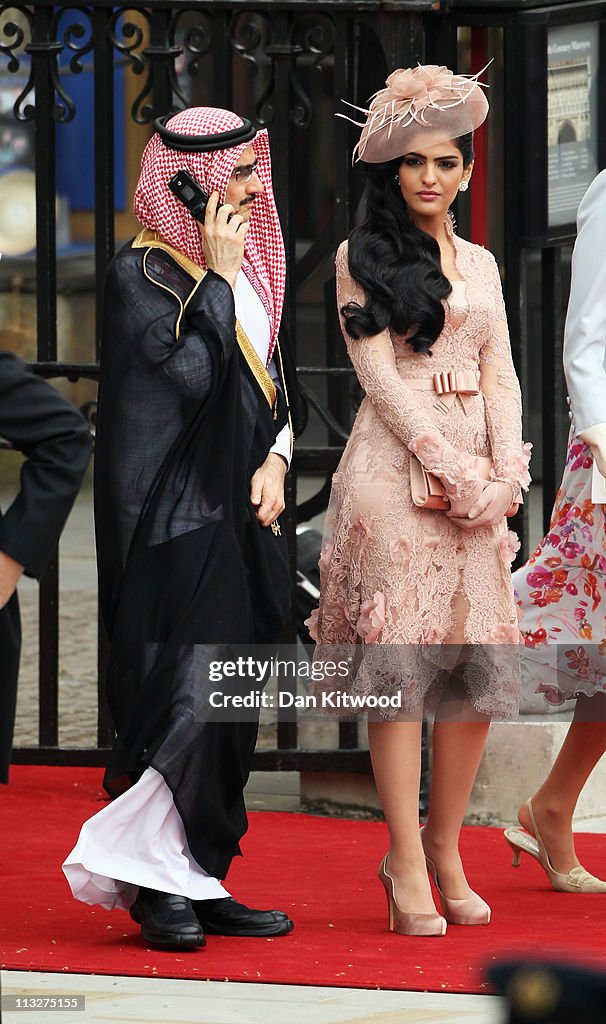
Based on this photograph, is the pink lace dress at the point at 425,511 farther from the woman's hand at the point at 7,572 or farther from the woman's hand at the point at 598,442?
the woman's hand at the point at 7,572

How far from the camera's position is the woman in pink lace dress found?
4.17 m

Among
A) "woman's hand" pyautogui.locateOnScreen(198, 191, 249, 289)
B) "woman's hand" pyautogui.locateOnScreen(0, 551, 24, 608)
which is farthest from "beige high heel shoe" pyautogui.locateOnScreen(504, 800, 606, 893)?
"woman's hand" pyautogui.locateOnScreen(0, 551, 24, 608)

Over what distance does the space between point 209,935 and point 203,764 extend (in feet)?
1.41

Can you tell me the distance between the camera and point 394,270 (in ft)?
13.8

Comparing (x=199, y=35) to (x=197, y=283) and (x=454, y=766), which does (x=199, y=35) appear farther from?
(x=454, y=766)

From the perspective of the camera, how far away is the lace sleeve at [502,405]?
13.9ft

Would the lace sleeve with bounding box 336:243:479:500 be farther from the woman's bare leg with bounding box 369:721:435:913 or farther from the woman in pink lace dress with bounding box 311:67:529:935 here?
the woman's bare leg with bounding box 369:721:435:913

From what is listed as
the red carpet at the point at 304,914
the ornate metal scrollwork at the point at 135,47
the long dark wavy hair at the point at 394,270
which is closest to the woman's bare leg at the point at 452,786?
the red carpet at the point at 304,914

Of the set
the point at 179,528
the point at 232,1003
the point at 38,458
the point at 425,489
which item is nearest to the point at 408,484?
the point at 425,489

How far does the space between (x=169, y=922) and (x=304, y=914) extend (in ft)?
1.78

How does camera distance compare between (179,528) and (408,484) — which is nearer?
(179,528)

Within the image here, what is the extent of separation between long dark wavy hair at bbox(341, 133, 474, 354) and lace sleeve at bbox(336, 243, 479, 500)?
36 millimetres

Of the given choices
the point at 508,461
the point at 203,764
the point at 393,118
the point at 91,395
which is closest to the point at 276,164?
the point at 393,118

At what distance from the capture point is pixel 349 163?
5484 millimetres
